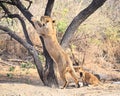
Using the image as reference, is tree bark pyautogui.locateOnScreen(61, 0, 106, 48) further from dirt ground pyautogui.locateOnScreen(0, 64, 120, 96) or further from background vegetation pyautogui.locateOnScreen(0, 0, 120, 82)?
background vegetation pyautogui.locateOnScreen(0, 0, 120, 82)

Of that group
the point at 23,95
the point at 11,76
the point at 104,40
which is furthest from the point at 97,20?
the point at 23,95

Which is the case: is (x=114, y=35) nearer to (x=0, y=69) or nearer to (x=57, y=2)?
(x=57, y=2)

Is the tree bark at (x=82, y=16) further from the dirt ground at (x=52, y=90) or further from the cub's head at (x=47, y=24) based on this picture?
the dirt ground at (x=52, y=90)

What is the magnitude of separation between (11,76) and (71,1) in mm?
7073

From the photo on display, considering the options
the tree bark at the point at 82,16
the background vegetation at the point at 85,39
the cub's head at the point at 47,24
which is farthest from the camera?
the background vegetation at the point at 85,39

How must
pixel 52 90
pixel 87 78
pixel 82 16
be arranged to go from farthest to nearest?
pixel 87 78 < pixel 82 16 < pixel 52 90

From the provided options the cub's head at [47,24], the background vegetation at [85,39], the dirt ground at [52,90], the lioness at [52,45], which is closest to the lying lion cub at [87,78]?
the dirt ground at [52,90]

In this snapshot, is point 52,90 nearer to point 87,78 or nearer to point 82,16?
point 87,78

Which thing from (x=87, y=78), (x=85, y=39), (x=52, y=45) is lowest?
(x=87, y=78)

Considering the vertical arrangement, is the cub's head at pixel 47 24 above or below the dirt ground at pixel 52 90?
above

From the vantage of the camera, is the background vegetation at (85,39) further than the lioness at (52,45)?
Yes

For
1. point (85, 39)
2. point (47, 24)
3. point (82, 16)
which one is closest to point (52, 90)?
point (47, 24)

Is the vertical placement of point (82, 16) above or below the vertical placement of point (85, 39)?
above

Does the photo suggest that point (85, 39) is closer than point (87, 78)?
No
